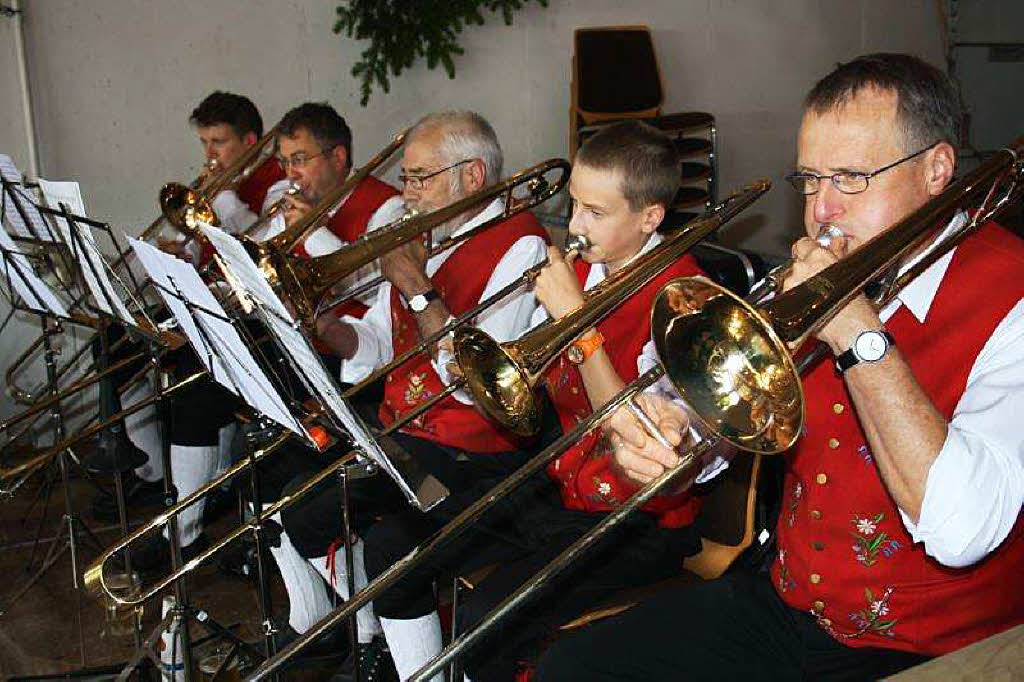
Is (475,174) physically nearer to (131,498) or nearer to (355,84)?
(131,498)

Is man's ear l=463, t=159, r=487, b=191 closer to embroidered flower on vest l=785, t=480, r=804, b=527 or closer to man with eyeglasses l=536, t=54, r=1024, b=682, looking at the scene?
man with eyeglasses l=536, t=54, r=1024, b=682

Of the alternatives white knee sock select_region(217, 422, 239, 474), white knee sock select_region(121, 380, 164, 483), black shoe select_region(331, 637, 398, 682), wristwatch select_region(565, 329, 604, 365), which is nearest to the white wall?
white knee sock select_region(121, 380, 164, 483)

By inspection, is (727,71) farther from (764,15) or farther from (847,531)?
(847,531)

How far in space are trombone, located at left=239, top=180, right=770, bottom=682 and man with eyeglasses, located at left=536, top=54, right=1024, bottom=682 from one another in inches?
9.9

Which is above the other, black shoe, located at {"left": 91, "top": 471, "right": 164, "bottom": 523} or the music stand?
the music stand

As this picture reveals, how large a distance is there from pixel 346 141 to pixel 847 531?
2473 millimetres

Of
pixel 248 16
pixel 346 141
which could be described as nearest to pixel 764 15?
pixel 248 16

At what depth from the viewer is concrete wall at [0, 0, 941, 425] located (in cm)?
446

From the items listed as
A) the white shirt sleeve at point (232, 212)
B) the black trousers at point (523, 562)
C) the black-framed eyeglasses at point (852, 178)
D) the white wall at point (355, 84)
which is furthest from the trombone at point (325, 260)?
the white wall at point (355, 84)

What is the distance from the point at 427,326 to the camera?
2445 mm

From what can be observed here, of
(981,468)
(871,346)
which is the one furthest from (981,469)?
(871,346)

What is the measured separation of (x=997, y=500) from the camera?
144 cm

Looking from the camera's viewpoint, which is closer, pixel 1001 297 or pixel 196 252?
pixel 1001 297

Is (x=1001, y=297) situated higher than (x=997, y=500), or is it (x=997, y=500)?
(x=1001, y=297)
